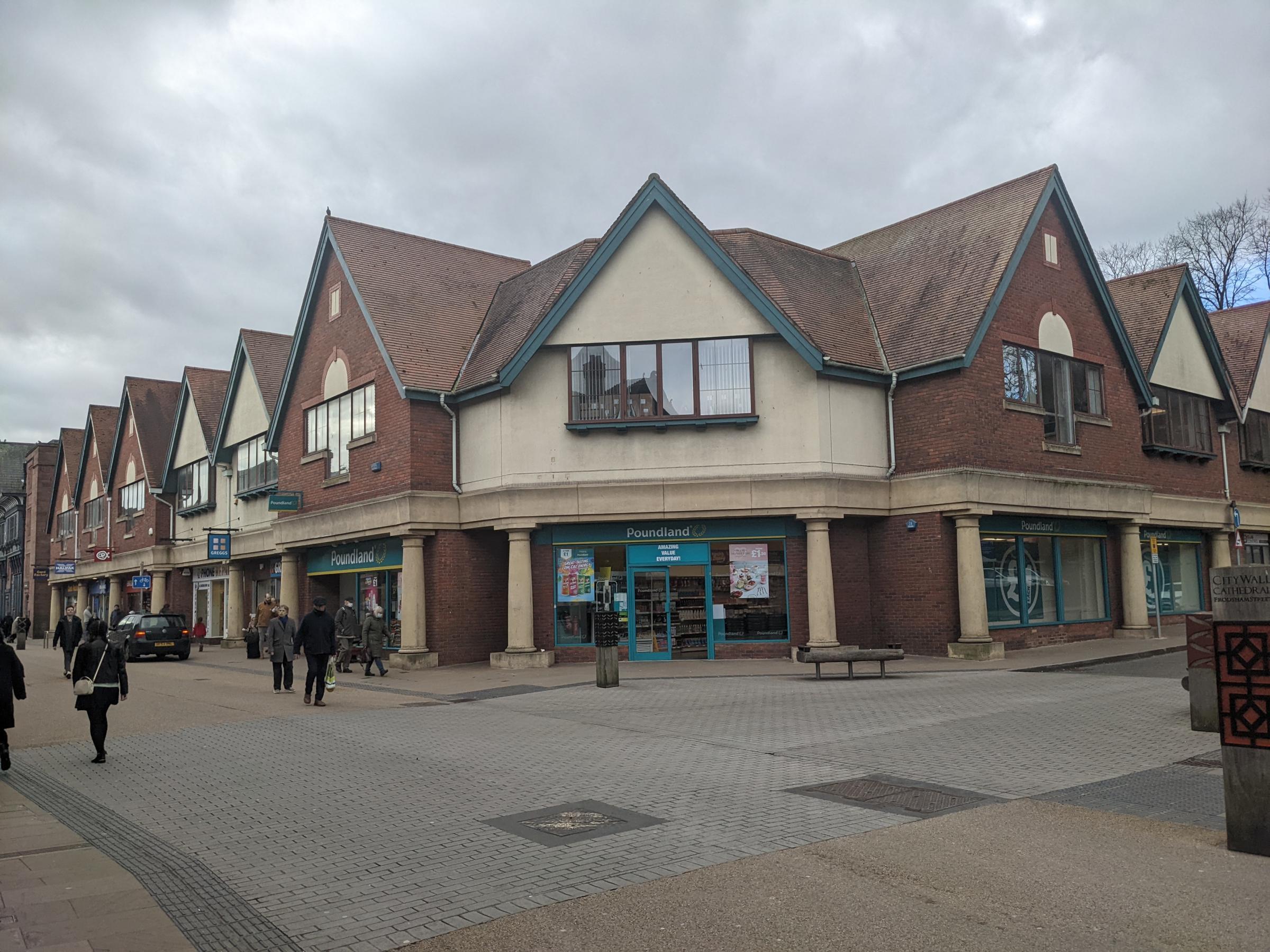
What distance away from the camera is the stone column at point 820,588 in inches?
836

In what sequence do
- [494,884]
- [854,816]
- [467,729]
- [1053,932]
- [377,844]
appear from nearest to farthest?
[1053,932] < [494,884] < [377,844] < [854,816] < [467,729]

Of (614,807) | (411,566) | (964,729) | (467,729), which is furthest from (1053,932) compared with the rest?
(411,566)

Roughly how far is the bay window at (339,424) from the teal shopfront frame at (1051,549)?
14.5 metres

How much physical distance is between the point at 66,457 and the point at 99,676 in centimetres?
5157

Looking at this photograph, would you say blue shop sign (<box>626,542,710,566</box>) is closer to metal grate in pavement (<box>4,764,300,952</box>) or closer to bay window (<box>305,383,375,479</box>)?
bay window (<box>305,383,375,479</box>)

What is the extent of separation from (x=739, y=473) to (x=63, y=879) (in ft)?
54.4

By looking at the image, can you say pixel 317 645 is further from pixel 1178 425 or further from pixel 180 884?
pixel 1178 425

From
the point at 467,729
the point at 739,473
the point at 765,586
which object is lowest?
the point at 467,729

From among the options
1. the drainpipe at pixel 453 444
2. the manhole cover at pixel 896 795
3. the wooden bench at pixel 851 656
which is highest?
the drainpipe at pixel 453 444

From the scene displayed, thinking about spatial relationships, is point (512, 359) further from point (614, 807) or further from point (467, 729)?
point (614, 807)

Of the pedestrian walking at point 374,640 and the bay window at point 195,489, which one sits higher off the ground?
the bay window at point 195,489

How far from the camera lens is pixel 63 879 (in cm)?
642

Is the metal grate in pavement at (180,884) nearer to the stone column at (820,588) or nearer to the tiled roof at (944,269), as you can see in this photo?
the stone column at (820,588)

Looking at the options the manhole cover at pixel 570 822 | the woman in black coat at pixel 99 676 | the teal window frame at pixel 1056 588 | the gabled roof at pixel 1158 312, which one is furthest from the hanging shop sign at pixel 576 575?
the gabled roof at pixel 1158 312
